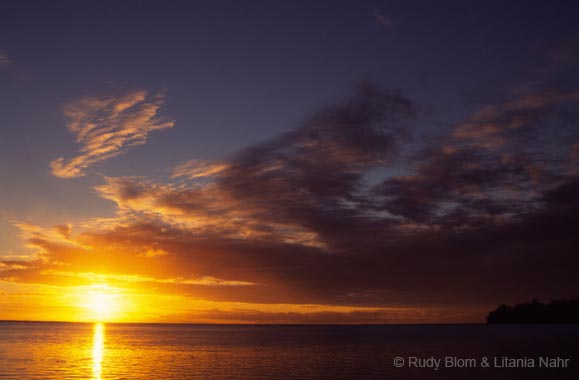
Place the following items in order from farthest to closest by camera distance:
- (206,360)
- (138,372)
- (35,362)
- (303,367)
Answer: (206,360)
(35,362)
(303,367)
(138,372)

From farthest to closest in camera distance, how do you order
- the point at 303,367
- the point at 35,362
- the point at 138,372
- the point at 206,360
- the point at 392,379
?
the point at 206,360
the point at 35,362
the point at 303,367
the point at 138,372
the point at 392,379

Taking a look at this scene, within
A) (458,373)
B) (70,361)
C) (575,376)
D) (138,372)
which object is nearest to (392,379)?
(458,373)

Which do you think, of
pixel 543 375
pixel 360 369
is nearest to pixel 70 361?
pixel 360 369

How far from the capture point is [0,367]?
79625 mm

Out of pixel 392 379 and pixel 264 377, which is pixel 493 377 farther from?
pixel 264 377

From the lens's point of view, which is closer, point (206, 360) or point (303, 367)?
point (303, 367)

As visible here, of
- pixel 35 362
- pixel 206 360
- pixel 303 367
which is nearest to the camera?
pixel 303 367

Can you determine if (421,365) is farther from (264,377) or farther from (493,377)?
(264,377)

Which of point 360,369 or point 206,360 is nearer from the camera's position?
point 360,369

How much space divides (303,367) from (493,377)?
28509 mm

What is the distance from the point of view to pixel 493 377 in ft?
219

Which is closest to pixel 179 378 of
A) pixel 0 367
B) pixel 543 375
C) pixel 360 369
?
pixel 360 369

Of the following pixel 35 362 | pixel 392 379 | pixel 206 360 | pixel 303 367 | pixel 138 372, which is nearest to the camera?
pixel 392 379

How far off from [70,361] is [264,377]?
43.5 m
